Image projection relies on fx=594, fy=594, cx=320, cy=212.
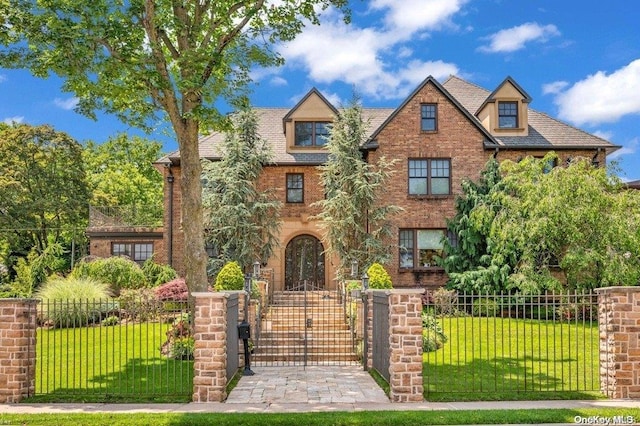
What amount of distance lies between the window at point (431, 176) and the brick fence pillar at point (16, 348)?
1677 centimetres

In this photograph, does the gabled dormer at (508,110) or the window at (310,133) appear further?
the window at (310,133)

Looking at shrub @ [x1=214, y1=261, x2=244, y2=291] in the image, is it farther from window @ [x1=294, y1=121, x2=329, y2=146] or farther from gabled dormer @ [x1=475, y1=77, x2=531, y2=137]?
gabled dormer @ [x1=475, y1=77, x2=531, y2=137]

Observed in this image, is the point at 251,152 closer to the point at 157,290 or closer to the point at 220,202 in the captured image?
the point at 220,202

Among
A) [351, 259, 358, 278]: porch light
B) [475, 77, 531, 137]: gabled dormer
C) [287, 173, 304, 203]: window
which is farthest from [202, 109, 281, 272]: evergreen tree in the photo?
[475, 77, 531, 137]: gabled dormer

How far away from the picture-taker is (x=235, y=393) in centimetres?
1130

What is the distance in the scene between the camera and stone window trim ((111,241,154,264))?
2708cm

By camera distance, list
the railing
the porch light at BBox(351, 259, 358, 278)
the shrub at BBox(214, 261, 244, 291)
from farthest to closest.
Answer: the railing
the porch light at BBox(351, 259, 358, 278)
the shrub at BBox(214, 261, 244, 291)

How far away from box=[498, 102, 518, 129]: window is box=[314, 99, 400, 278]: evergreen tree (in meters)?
5.91

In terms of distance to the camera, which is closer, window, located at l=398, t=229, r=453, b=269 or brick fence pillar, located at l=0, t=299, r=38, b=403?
brick fence pillar, located at l=0, t=299, r=38, b=403

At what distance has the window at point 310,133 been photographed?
2642 cm

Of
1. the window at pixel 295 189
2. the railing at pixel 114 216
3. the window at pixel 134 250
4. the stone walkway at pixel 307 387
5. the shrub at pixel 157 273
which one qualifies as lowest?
the stone walkway at pixel 307 387

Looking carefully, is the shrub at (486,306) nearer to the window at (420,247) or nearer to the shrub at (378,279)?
the shrub at (378,279)

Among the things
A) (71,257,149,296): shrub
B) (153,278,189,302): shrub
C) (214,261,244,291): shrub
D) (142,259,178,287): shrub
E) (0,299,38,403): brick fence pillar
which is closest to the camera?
(0,299,38,403): brick fence pillar

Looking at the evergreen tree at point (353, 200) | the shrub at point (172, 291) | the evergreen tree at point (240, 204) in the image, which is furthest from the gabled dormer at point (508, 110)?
the shrub at point (172, 291)
